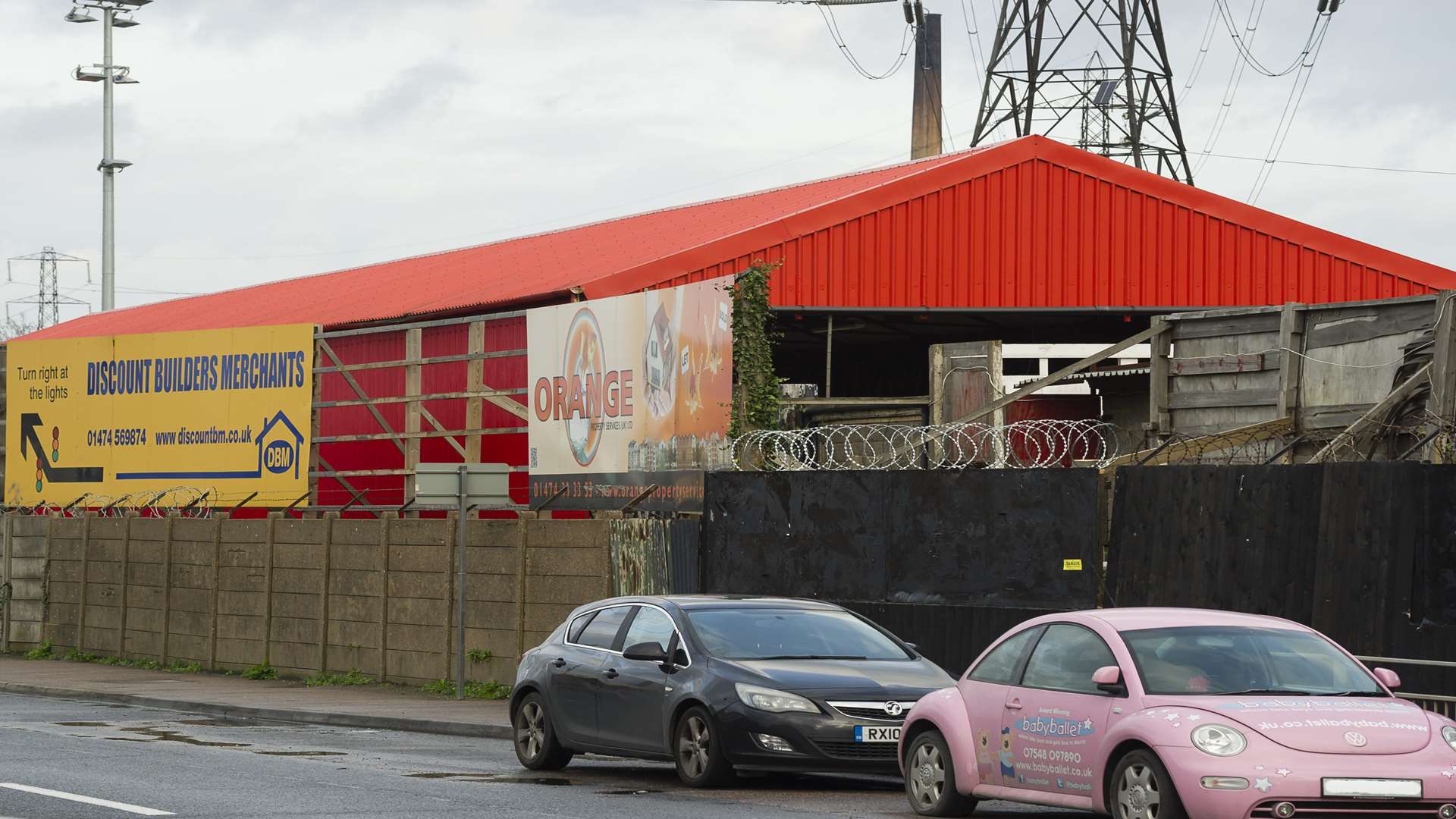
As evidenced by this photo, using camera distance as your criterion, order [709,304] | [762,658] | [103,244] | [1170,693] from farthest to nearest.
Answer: [103,244]
[709,304]
[762,658]
[1170,693]

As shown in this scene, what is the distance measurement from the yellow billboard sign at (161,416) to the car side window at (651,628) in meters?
17.1

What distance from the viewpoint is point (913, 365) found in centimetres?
3906

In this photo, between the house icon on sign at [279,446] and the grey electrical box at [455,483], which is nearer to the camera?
the grey electrical box at [455,483]

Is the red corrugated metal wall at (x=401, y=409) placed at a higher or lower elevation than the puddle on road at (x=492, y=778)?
higher

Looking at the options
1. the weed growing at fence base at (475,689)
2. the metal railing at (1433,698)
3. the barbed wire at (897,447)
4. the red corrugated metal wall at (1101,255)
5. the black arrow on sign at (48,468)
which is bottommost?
the weed growing at fence base at (475,689)

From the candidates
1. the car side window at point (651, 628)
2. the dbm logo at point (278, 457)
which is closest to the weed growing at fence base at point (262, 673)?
the dbm logo at point (278, 457)

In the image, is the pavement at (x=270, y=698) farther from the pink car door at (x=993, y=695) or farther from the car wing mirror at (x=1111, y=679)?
the car wing mirror at (x=1111, y=679)

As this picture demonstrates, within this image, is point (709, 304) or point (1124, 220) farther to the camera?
point (1124, 220)

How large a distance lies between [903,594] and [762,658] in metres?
5.39

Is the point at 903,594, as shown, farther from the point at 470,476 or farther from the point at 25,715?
the point at 25,715

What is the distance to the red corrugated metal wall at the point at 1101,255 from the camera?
97.6 ft

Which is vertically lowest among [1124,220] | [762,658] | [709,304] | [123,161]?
[762,658]

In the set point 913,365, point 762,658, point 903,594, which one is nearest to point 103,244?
point 913,365

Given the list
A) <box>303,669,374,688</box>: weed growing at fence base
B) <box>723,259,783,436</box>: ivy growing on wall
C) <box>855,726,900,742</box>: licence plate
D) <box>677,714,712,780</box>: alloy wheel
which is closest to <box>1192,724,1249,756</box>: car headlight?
<box>855,726,900,742</box>: licence plate
